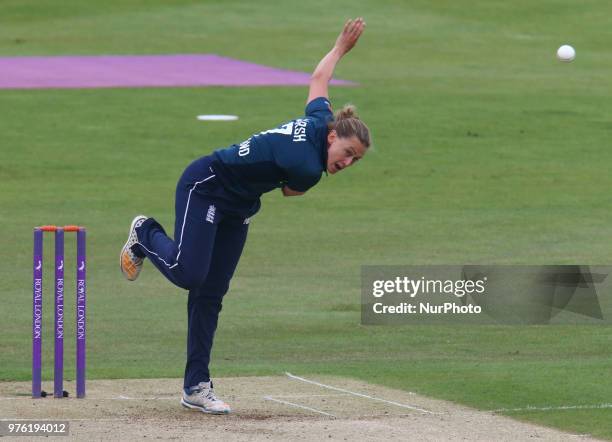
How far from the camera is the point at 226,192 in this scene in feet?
30.4

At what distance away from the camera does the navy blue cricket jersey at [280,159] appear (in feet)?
29.3

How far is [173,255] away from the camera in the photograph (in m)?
9.39

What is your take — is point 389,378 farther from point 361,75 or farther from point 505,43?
point 505,43

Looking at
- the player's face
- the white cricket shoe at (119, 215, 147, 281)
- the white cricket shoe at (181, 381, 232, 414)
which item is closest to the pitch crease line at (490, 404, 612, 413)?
the white cricket shoe at (181, 381, 232, 414)

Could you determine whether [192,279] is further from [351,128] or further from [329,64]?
[329,64]

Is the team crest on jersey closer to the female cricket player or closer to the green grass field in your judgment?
the female cricket player

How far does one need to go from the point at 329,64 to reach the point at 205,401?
2.28 meters

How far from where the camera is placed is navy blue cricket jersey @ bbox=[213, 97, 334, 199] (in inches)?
352

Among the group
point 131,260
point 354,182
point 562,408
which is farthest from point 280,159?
point 354,182

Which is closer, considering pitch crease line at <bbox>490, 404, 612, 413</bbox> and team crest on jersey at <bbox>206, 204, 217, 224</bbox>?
team crest on jersey at <bbox>206, 204, 217, 224</bbox>

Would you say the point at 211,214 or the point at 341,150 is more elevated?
the point at 341,150

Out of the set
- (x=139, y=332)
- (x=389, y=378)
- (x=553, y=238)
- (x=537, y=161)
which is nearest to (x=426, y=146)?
(x=537, y=161)

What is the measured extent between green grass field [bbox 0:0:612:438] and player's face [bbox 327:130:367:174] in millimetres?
2046


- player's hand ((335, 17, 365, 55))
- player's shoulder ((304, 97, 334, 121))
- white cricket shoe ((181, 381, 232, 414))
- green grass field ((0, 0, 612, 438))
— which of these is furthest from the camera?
green grass field ((0, 0, 612, 438))
